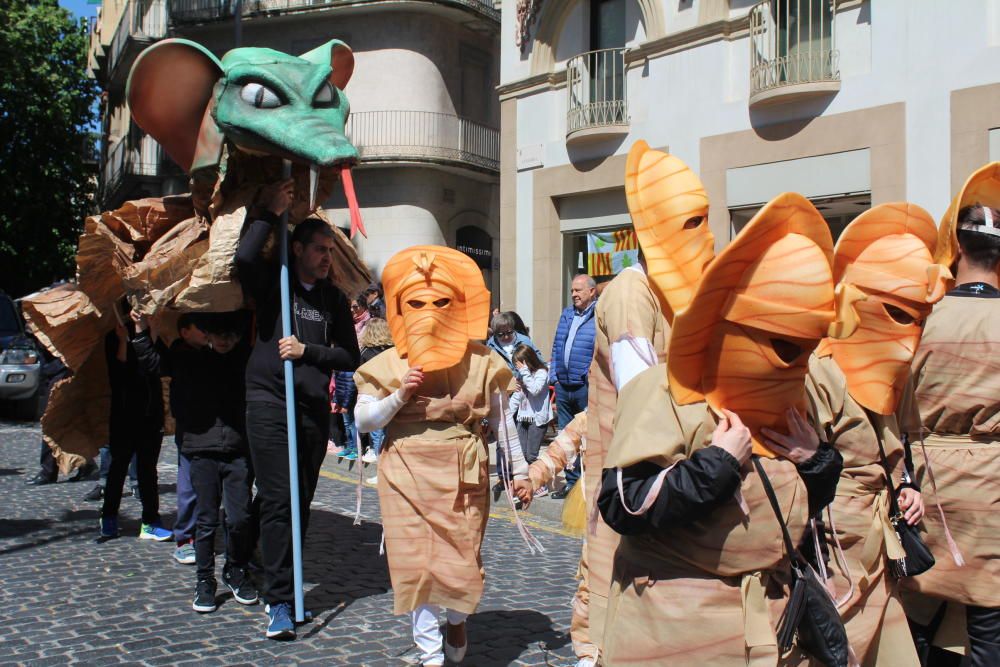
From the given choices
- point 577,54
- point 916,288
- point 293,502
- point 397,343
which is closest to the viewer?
point 916,288

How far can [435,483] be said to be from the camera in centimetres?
465

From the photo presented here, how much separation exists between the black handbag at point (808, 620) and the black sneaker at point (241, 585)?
3811 millimetres

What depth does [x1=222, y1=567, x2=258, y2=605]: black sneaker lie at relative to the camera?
5.78m

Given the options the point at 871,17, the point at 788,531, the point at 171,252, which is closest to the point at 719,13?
the point at 871,17

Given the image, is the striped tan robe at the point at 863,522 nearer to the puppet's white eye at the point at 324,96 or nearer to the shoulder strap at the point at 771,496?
the shoulder strap at the point at 771,496

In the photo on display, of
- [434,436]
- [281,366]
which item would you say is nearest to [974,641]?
[434,436]

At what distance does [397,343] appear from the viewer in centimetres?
485

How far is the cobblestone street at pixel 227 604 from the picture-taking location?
4.89 m

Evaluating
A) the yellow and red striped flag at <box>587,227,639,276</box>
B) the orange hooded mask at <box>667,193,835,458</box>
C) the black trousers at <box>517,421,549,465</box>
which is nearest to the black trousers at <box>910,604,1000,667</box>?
the orange hooded mask at <box>667,193,835,458</box>

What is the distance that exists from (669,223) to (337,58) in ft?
10.7

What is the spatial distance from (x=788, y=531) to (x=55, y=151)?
27.0 m

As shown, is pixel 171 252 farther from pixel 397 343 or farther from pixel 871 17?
pixel 871 17

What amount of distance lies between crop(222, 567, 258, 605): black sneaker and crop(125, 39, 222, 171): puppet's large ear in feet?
7.73

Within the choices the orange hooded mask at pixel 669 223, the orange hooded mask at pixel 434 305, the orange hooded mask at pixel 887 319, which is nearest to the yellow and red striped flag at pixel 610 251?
the orange hooded mask at pixel 434 305
